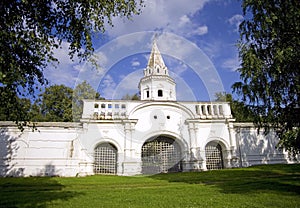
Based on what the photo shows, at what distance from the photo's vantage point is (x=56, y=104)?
34.9m

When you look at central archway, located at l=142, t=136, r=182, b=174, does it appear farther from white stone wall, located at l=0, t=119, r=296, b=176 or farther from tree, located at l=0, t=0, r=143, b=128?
tree, located at l=0, t=0, r=143, b=128

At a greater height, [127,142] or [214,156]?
[127,142]

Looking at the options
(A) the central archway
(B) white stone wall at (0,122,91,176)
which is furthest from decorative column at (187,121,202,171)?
(B) white stone wall at (0,122,91,176)

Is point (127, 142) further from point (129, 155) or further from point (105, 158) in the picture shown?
point (105, 158)

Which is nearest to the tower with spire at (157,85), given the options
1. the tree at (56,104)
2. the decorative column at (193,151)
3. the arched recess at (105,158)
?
the decorative column at (193,151)

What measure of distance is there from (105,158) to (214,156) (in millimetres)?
10871

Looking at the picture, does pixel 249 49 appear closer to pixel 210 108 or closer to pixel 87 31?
pixel 87 31

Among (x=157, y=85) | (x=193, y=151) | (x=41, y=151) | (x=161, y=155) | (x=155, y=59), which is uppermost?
(x=155, y=59)

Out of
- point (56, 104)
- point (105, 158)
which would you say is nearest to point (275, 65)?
point (105, 158)

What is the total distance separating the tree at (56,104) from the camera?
112 feet

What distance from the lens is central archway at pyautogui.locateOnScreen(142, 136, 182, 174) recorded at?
880 inches

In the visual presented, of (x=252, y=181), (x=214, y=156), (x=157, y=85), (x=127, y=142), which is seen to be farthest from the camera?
(x=157, y=85)

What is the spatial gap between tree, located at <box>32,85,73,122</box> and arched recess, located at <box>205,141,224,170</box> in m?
20.6

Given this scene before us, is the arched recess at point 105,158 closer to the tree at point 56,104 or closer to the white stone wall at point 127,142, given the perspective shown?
the white stone wall at point 127,142
